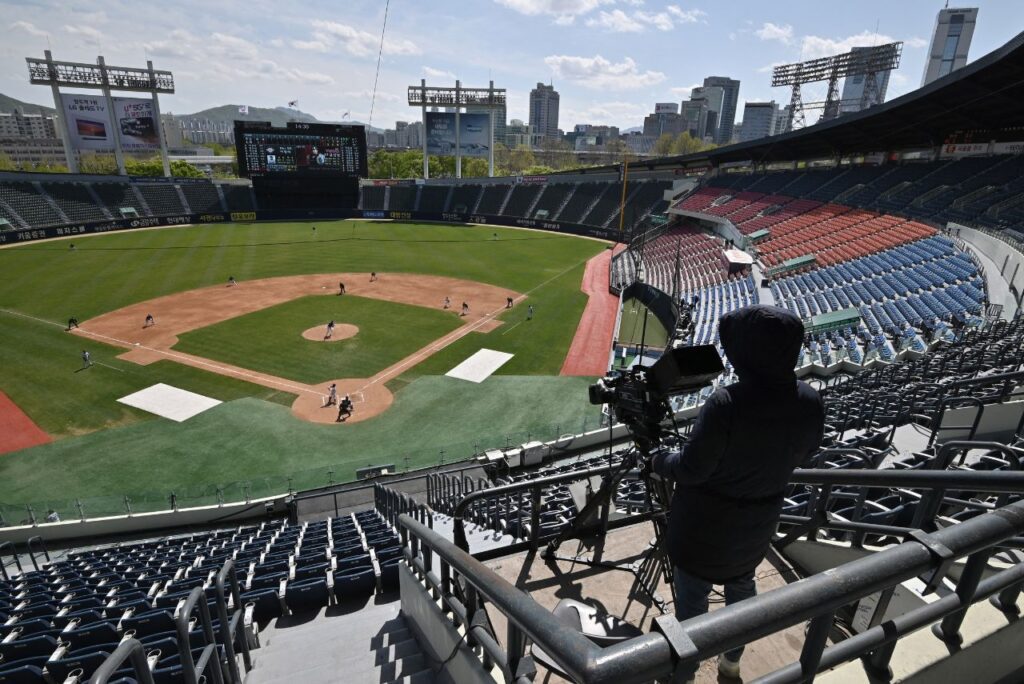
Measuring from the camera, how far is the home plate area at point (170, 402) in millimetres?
20303

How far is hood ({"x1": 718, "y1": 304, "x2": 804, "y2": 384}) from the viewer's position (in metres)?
2.66

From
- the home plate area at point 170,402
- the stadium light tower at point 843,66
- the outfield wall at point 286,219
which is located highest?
the stadium light tower at point 843,66

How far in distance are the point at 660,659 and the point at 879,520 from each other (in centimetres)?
497

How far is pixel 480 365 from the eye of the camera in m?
25.3

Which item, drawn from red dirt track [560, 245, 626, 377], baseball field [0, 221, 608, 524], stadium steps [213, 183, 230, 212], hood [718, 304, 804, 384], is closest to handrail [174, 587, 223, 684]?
hood [718, 304, 804, 384]

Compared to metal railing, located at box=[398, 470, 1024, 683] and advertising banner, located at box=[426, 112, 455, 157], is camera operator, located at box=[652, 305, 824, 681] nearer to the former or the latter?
metal railing, located at box=[398, 470, 1024, 683]

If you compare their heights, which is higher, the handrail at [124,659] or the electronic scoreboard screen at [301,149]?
the electronic scoreboard screen at [301,149]

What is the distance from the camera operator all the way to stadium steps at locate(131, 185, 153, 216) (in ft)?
242

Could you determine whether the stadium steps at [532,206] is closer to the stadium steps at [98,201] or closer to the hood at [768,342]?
the stadium steps at [98,201]

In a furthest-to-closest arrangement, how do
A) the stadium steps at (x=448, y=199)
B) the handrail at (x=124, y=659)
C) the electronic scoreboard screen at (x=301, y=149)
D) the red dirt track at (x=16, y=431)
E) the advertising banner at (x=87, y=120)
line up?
the stadium steps at (x=448, y=199), the electronic scoreboard screen at (x=301, y=149), the advertising banner at (x=87, y=120), the red dirt track at (x=16, y=431), the handrail at (x=124, y=659)

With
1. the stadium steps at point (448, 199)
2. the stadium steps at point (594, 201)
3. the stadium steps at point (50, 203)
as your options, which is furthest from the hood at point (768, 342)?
the stadium steps at point (448, 199)

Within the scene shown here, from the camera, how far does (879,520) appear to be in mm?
5145

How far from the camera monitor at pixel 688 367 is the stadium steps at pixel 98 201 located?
237 feet

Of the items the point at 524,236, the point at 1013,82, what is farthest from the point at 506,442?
the point at 524,236
